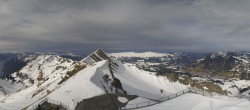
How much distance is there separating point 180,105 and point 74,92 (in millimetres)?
42278

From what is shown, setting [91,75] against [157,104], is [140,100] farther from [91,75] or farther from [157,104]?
[91,75]

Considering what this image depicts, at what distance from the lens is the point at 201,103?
73.0 metres

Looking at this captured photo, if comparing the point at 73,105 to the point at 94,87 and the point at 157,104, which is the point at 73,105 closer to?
the point at 94,87

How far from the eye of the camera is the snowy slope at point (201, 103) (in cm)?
6731

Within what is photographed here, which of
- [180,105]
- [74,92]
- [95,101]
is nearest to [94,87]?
[74,92]

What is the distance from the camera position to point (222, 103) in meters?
70.8

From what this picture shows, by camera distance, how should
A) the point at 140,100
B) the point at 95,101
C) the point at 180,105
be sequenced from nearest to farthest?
the point at 180,105 < the point at 95,101 < the point at 140,100

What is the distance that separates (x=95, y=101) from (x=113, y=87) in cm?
3619

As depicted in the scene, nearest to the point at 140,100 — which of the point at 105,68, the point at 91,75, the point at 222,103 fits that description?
the point at 222,103

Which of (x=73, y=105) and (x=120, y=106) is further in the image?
(x=73, y=105)

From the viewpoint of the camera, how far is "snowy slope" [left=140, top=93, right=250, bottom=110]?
6731 centimetres

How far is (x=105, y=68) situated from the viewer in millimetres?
145750

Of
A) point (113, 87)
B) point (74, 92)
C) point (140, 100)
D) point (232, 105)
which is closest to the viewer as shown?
point (232, 105)

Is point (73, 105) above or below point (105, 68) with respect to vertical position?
below
